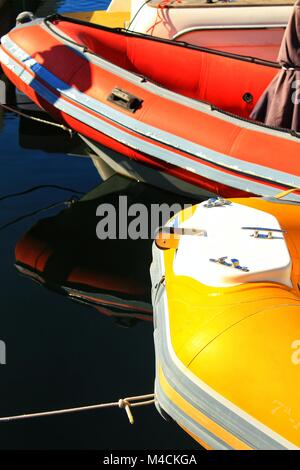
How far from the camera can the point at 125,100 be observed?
4.07 m

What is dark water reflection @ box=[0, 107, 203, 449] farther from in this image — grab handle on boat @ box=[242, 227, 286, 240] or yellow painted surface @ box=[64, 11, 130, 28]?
yellow painted surface @ box=[64, 11, 130, 28]

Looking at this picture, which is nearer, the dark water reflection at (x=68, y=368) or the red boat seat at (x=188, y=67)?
the dark water reflection at (x=68, y=368)

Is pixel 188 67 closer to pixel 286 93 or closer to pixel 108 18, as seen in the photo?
pixel 286 93

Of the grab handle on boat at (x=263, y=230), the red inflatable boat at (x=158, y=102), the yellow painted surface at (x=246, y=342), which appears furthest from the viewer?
the red inflatable boat at (x=158, y=102)

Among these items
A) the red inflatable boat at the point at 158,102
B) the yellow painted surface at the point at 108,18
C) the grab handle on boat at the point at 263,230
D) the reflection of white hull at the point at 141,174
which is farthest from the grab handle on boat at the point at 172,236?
the yellow painted surface at the point at 108,18

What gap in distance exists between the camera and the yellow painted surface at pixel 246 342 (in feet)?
6.31

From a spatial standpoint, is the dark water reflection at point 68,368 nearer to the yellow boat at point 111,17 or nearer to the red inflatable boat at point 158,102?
A: the red inflatable boat at point 158,102

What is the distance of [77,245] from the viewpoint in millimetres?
3980

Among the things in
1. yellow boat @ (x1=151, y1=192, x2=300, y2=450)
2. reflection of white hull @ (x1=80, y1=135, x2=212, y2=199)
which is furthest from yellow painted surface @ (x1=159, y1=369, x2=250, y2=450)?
reflection of white hull @ (x1=80, y1=135, x2=212, y2=199)

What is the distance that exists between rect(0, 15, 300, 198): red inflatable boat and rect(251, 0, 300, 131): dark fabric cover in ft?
1.33

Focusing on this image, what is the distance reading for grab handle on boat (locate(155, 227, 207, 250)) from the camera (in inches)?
102

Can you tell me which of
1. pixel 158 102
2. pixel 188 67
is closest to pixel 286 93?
pixel 158 102

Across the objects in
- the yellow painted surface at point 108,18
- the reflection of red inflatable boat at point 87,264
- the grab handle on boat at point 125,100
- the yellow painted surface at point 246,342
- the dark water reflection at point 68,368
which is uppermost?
the yellow painted surface at point 108,18
